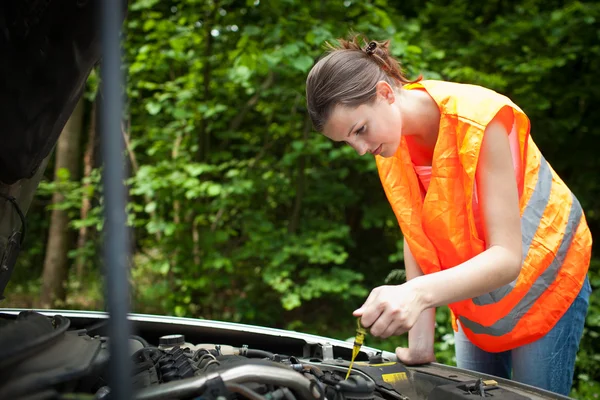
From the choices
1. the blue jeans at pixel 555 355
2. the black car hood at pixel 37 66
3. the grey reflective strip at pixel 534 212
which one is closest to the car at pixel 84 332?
the black car hood at pixel 37 66

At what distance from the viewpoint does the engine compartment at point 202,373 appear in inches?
43.8

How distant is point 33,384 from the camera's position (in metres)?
1.03

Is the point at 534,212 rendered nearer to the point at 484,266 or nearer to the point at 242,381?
the point at 484,266

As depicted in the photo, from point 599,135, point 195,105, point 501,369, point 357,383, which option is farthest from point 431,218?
point 599,135

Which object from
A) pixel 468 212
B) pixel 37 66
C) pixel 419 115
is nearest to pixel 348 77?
pixel 419 115

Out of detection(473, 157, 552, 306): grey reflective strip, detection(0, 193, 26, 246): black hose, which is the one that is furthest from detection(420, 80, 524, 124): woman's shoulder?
detection(0, 193, 26, 246): black hose

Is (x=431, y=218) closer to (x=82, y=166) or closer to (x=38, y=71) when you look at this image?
(x=38, y=71)

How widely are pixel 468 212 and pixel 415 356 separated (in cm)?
63

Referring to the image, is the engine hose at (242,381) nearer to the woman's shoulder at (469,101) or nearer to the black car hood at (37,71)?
the black car hood at (37,71)

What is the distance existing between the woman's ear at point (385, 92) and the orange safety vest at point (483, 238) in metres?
0.13

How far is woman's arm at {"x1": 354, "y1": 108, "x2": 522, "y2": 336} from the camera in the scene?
1370 mm

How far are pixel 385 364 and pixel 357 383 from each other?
437mm

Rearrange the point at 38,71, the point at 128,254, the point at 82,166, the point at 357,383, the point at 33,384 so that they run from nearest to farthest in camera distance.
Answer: the point at 128,254
the point at 33,384
the point at 38,71
the point at 357,383
the point at 82,166

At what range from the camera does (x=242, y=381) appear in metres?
1.22
